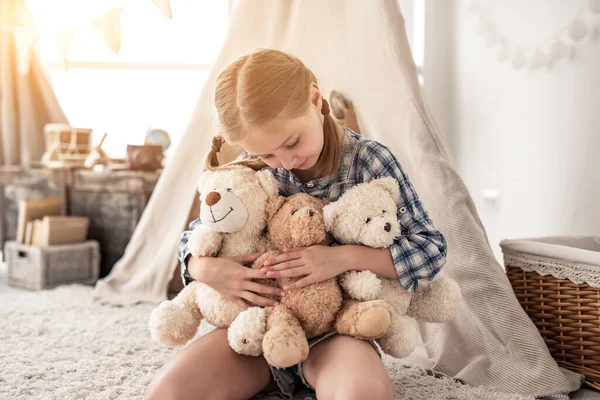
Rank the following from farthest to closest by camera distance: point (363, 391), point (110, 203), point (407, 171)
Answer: point (110, 203), point (407, 171), point (363, 391)

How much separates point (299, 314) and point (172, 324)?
0.27 metres

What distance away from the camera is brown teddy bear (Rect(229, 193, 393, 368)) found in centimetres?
108

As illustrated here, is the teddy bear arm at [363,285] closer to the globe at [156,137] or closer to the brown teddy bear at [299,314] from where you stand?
the brown teddy bear at [299,314]

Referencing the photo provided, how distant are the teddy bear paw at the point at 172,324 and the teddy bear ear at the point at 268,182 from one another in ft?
0.95

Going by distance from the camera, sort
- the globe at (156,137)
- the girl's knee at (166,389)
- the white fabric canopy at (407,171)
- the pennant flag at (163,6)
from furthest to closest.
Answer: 1. the globe at (156,137)
2. the pennant flag at (163,6)
3. the white fabric canopy at (407,171)
4. the girl's knee at (166,389)

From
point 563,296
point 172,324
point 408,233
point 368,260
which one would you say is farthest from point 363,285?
point 563,296

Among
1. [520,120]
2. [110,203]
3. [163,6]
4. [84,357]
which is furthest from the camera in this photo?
[110,203]

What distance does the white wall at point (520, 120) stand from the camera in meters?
2.05

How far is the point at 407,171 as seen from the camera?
1.79 m

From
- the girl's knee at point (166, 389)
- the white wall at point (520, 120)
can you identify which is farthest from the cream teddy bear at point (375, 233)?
the white wall at point (520, 120)

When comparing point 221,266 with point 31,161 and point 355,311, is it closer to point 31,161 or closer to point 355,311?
point 355,311

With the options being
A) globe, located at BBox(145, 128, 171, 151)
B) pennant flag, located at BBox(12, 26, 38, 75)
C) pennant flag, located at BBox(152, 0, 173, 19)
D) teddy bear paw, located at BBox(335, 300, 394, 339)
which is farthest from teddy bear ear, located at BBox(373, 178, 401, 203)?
pennant flag, located at BBox(12, 26, 38, 75)

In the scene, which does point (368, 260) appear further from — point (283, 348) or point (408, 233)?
point (283, 348)

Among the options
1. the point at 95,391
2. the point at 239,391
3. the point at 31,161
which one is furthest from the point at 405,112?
the point at 31,161
